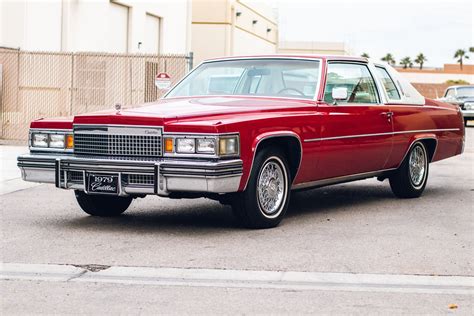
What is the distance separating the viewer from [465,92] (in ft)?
119

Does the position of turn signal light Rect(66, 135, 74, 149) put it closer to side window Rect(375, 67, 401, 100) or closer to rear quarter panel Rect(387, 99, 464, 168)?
rear quarter panel Rect(387, 99, 464, 168)

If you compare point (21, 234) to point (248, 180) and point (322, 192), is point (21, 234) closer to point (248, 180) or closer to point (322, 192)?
point (248, 180)

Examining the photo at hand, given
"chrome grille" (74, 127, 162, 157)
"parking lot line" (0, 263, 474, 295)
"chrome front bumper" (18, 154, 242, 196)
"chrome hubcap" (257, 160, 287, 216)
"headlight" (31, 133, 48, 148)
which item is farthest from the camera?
"headlight" (31, 133, 48, 148)

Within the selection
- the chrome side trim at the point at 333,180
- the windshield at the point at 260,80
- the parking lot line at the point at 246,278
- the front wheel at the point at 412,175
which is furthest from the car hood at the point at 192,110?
the front wheel at the point at 412,175

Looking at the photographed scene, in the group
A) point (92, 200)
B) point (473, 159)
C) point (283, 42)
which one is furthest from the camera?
point (283, 42)

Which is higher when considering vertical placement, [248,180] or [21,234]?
[248,180]

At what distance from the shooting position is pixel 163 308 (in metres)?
5.45

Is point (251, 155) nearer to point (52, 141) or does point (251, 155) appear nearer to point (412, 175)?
point (52, 141)

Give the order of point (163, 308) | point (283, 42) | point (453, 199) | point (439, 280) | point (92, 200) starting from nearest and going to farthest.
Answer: point (163, 308) → point (439, 280) → point (92, 200) → point (453, 199) → point (283, 42)

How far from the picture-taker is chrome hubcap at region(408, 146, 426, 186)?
1117cm

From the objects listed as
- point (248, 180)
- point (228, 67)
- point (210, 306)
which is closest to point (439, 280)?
point (210, 306)

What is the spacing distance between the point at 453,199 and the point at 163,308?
21.3 ft

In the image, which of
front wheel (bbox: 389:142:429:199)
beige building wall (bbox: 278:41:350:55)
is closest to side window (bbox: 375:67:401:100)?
front wheel (bbox: 389:142:429:199)

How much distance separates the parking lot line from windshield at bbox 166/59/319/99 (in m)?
3.25
